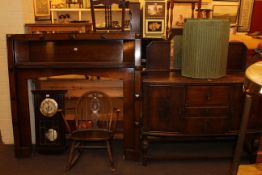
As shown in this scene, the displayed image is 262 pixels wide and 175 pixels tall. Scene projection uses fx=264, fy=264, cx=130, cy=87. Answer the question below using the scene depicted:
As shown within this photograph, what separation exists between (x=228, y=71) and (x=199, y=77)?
21.6 inches

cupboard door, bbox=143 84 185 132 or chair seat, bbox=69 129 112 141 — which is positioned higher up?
cupboard door, bbox=143 84 185 132

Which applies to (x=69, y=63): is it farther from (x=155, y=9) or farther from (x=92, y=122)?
(x=155, y=9)

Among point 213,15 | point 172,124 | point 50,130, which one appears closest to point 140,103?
point 172,124

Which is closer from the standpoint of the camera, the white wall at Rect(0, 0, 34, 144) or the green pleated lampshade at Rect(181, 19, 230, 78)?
the green pleated lampshade at Rect(181, 19, 230, 78)

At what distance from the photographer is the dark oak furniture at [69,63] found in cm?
254

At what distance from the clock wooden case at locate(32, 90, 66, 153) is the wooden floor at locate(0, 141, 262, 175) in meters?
0.12

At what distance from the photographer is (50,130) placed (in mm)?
2764

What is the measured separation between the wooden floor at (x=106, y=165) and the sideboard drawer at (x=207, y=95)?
25.0 inches

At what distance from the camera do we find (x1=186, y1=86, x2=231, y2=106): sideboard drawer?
241 centimetres

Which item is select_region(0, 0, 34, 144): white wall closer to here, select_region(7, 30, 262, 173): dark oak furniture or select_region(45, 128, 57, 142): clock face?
select_region(7, 30, 262, 173): dark oak furniture

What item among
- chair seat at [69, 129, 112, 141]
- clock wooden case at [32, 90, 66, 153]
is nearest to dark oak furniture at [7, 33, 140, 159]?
clock wooden case at [32, 90, 66, 153]

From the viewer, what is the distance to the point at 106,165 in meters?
2.60

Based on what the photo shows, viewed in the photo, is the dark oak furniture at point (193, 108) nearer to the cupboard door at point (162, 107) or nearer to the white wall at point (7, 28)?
the cupboard door at point (162, 107)

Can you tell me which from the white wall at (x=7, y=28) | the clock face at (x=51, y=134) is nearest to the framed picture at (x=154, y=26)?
the white wall at (x=7, y=28)
